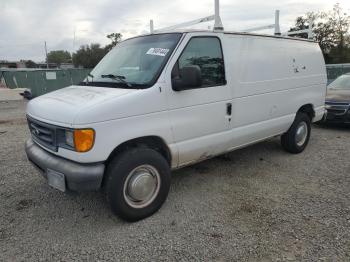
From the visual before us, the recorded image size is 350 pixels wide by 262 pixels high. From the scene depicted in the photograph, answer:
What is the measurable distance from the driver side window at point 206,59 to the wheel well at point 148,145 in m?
0.79

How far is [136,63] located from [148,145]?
1.02m

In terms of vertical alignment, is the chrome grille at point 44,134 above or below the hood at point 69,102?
below

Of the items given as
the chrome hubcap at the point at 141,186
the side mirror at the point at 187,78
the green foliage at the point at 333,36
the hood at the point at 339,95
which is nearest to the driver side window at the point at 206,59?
the side mirror at the point at 187,78

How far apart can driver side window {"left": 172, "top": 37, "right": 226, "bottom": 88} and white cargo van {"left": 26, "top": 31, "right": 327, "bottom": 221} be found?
0.01m

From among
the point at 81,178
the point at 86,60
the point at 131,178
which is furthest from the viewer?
the point at 86,60

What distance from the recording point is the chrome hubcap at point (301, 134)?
579 centimetres

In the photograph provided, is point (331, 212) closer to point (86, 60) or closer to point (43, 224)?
point (43, 224)

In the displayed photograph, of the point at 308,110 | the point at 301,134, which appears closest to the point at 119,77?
the point at 301,134

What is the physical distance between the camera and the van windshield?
353 cm

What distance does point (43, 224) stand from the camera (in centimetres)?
355

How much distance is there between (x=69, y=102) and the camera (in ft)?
10.7

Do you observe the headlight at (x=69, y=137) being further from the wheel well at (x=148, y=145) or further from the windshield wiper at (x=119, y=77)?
the windshield wiper at (x=119, y=77)

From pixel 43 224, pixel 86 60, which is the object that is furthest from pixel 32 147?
pixel 86 60

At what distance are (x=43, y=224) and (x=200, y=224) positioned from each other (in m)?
1.77
